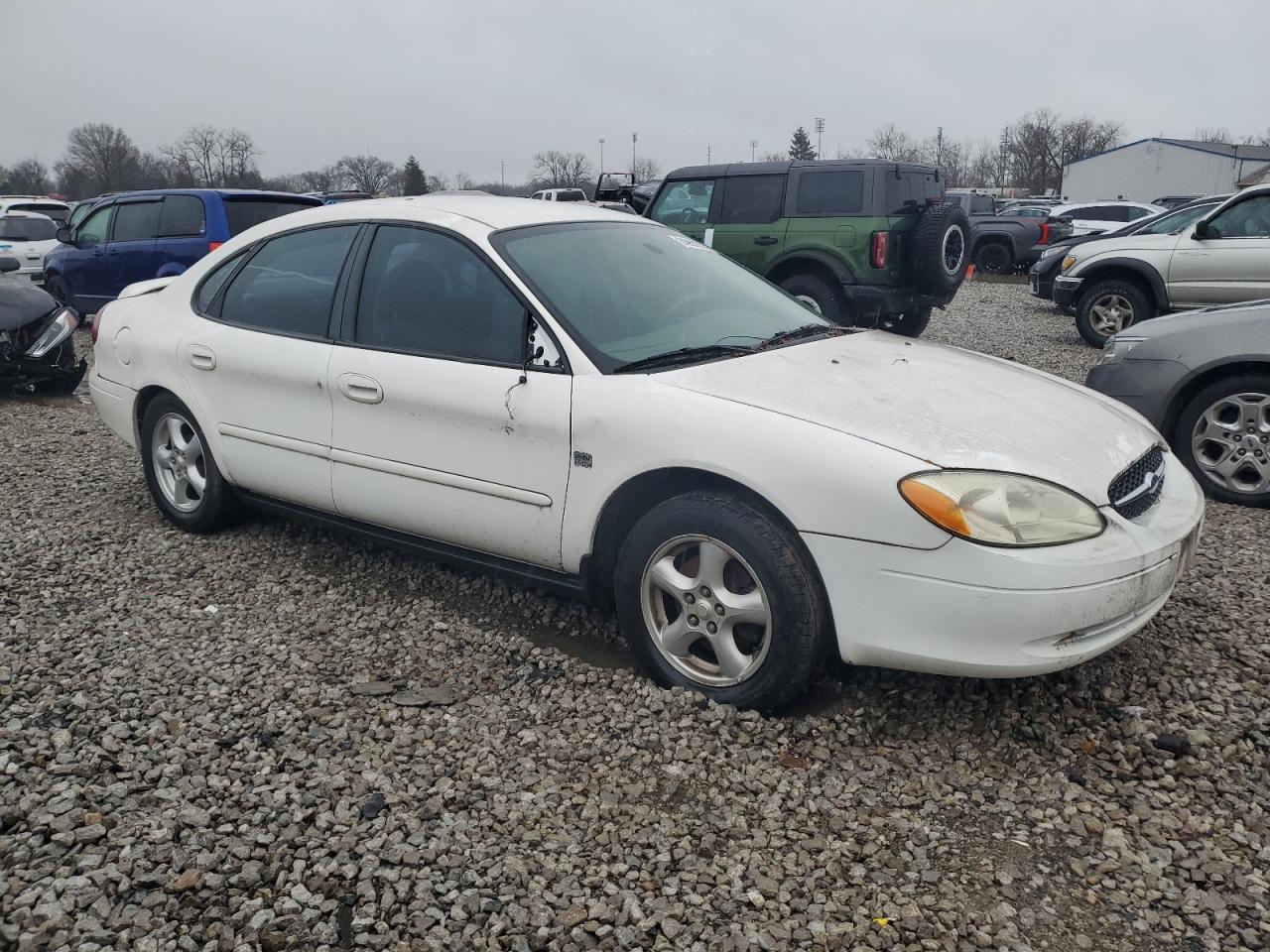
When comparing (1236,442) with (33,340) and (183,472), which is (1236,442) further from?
(33,340)

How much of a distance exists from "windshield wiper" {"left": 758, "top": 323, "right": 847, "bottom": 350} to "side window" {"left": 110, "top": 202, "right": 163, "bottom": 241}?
904 cm

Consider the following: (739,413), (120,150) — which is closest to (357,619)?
(739,413)

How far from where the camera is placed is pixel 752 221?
9.98 meters

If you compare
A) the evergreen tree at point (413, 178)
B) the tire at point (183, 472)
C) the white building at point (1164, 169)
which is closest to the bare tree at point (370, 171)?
the evergreen tree at point (413, 178)

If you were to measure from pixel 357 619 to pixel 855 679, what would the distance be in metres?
1.92

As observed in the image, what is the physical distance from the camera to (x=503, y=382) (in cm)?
336

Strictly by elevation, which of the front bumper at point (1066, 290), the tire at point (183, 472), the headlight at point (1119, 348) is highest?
the front bumper at point (1066, 290)

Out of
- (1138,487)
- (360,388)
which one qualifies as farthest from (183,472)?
(1138,487)

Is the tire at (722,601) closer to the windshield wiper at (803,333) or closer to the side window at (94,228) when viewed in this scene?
the windshield wiper at (803,333)

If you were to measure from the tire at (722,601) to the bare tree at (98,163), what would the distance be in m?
73.7

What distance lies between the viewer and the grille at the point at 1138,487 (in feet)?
9.50

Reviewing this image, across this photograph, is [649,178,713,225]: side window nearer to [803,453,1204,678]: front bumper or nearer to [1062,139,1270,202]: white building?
[803,453,1204,678]: front bumper

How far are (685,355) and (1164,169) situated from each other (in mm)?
67741

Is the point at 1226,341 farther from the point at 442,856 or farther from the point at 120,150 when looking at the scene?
the point at 120,150
